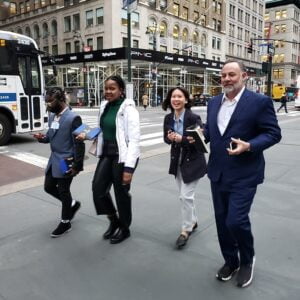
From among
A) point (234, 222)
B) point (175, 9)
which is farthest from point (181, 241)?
point (175, 9)

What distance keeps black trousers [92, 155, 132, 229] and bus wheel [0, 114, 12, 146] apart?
816cm

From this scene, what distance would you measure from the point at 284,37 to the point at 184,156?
98.2 m

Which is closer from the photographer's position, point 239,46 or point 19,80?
point 19,80

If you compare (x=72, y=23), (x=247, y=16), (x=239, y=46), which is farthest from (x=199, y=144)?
(x=247, y=16)

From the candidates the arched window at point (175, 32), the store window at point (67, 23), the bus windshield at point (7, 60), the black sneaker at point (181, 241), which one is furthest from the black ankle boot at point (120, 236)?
the arched window at point (175, 32)

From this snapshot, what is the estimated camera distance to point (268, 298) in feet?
9.65

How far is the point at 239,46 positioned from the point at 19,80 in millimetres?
66011

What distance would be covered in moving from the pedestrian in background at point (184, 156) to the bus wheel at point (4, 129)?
8400mm

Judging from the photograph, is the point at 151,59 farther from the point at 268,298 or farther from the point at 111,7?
the point at 268,298

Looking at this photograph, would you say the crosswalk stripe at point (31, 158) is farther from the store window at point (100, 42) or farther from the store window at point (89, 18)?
the store window at point (89, 18)

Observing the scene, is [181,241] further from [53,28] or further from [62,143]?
[53,28]

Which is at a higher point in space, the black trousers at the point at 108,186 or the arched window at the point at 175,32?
the arched window at the point at 175,32

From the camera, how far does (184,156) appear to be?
3.94m

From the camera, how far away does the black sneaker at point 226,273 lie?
3.21m
